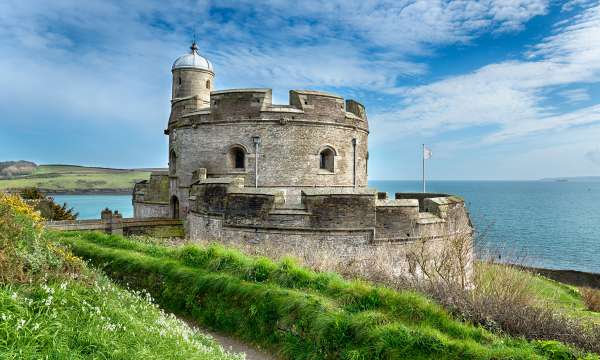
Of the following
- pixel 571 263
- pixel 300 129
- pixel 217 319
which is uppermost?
pixel 300 129

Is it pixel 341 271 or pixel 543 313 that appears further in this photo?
pixel 341 271

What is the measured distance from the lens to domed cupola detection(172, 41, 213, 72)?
68.2 ft

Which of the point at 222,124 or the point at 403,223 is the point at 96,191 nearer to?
the point at 222,124

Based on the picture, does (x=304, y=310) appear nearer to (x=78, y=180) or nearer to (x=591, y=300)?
(x=591, y=300)

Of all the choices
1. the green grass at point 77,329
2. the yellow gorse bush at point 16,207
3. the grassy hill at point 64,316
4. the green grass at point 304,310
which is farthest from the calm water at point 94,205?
the green grass at point 77,329

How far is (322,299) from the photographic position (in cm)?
655

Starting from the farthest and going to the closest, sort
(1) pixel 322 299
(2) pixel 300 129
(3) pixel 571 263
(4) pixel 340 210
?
(3) pixel 571 263
(2) pixel 300 129
(4) pixel 340 210
(1) pixel 322 299

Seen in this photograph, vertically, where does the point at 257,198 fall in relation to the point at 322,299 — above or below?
above

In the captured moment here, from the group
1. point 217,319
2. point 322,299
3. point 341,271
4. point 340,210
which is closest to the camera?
point 322,299

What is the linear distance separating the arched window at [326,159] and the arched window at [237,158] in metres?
3.26

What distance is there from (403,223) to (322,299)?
7.33 metres

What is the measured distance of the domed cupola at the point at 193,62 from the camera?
20.8 m

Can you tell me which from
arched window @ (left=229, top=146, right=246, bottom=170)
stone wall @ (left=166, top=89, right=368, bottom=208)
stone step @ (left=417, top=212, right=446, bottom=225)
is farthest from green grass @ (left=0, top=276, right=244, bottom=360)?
arched window @ (left=229, top=146, right=246, bottom=170)

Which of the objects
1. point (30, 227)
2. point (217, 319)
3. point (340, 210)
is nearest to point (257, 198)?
point (340, 210)
